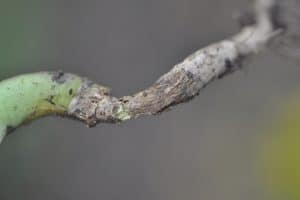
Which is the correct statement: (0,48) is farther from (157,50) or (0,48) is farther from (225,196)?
(225,196)

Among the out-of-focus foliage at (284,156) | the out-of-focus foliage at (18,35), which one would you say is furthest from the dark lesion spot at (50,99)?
the out-of-focus foliage at (284,156)

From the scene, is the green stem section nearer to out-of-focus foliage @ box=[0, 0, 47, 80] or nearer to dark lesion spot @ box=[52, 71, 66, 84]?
dark lesion spot @ box=[52, 71, 66, 84]

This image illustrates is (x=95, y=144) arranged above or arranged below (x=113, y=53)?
below

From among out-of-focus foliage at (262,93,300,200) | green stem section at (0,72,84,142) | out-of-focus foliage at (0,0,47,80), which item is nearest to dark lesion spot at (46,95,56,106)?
green stem section at (0,72,84,142)

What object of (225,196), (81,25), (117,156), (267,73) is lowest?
(225,196)

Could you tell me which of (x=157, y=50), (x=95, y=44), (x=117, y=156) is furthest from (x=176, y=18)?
(x=117, y=156)

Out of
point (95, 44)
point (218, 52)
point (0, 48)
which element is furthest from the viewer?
point (95, 44)
